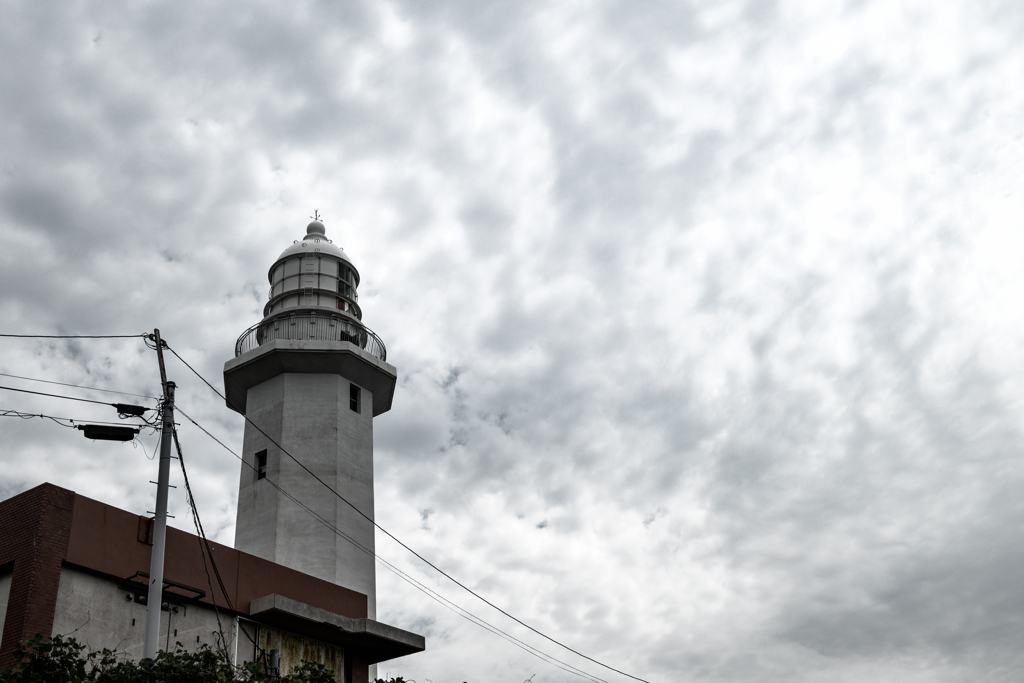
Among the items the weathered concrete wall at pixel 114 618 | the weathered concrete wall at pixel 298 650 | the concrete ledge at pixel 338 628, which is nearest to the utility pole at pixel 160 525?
the weathered concrete wall at pixel 114 618

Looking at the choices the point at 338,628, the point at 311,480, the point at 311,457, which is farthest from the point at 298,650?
the point at 311,457

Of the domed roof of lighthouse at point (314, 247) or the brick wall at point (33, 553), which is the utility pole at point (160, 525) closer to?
the brick wall at point (33, 553)

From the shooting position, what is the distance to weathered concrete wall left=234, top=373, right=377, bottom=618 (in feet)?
86.0

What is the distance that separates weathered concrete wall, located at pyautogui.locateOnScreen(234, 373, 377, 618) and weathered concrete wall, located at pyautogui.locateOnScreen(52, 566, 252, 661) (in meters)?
5.62

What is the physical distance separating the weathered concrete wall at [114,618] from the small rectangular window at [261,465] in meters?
7.47

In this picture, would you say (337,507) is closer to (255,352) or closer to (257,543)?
(257,543)

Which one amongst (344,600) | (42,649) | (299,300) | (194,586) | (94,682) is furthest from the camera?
(299,300)

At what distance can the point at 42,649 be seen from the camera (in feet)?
48.5

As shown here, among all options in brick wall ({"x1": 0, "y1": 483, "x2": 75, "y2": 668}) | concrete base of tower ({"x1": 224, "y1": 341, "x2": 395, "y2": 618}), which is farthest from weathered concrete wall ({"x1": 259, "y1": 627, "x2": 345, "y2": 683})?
brick wall ({"x1": 0, "y1": 483, "x2": 75, "y2": 668})

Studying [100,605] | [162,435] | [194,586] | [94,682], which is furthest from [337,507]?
[94,682]

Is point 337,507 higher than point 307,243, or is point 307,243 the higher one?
point 307,243

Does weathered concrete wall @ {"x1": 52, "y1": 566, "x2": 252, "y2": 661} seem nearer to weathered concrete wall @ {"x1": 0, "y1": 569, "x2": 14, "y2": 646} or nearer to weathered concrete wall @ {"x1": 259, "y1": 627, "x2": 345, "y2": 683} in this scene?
weathered concrete wall @ {"x1": 0, "y1": 569, "x2": 14, "y2": 646}

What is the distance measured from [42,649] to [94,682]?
8.10 ft

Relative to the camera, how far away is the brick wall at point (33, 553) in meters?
17.0
